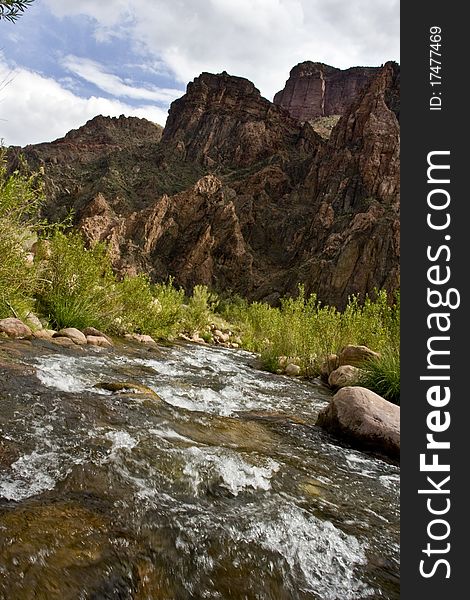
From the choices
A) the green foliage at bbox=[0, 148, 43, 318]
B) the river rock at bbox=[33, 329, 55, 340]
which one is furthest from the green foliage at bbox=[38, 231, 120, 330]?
the green foliage at bbox=[0, 148, 43, 318]

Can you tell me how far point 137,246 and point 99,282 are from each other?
5228cm

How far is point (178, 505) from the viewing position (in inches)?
93.7

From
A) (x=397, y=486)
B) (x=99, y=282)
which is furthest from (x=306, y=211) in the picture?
(x=397, y=486)

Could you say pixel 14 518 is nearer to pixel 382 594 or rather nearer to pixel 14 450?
pixel 14 450

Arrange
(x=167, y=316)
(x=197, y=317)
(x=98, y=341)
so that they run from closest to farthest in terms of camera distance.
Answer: (x=98, y=341) < (x=167, y=316) < (x=197, y=317)

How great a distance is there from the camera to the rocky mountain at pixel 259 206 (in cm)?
5725

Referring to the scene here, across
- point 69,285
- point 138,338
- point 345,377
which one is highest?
point 69,285

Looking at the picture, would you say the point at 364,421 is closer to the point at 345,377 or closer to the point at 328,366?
the point at 345,377

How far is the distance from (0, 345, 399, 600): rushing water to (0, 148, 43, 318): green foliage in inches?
95.0

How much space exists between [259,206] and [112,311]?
6556cm

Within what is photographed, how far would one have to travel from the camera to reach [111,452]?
288 centimetres

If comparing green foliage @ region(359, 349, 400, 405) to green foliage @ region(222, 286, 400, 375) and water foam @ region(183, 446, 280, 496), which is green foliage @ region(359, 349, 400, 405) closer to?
green foliage @ region(222, 286, 400, 375)

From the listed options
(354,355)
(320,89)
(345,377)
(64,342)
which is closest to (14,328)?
(64,342)

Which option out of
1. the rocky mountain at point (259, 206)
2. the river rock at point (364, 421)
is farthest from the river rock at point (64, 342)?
the rocky mountain at point (259, 206)
